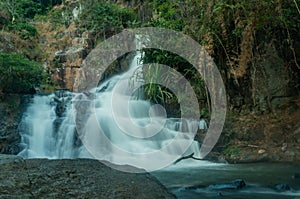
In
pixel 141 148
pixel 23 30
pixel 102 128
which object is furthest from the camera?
pixel 23 30

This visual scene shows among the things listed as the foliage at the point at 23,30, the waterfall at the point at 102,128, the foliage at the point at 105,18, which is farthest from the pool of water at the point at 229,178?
the foliage at the point at 23,30

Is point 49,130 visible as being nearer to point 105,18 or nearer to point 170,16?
point 170,16

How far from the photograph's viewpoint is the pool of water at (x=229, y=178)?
419 centimetres

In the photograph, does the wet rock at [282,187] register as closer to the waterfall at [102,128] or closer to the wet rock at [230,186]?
the wet rock at [230,186]

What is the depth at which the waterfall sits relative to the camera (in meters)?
7.54

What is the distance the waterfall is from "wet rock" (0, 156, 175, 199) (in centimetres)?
314

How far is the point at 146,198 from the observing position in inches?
111

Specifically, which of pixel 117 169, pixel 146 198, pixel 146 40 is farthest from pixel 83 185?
pixel 146 40

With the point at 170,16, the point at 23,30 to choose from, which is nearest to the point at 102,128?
the point at 170,16

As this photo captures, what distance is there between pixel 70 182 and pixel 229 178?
3.01 metres

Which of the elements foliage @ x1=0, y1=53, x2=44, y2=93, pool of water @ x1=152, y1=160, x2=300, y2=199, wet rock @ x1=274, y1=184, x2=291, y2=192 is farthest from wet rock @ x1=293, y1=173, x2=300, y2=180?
foliage @ x1=0, y1=53, x2=44, y2=93

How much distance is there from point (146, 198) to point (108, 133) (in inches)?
218

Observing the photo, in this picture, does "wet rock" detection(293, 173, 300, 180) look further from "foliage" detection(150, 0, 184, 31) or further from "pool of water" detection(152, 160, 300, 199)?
"foliage" detection(150, 0, 184, 31)

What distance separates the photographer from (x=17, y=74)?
9.48 metres
